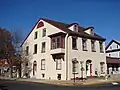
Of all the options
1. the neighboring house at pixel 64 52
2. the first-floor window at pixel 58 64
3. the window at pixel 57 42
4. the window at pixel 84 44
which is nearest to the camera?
the window at pixel 57 42

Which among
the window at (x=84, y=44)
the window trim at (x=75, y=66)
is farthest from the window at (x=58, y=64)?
the window at (x=84, y=44)

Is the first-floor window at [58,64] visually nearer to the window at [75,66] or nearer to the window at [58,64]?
the window at [58,64]

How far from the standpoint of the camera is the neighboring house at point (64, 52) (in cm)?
3155

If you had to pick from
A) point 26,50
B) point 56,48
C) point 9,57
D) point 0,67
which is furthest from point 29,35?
point 0,67

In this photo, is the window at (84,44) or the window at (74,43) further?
the window at (84,44)

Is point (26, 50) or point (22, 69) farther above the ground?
point (26, 50)

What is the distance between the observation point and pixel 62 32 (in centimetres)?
3162

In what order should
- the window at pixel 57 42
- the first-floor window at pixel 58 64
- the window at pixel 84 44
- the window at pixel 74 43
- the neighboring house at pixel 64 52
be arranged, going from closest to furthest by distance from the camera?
the window at pixel 57 42 → the neighboring house at pixel 64 52 → the first-floor window at pixel 58 64 → the window at pixel 74 43 → the window at pixel 84 44

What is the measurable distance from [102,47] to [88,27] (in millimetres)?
4475

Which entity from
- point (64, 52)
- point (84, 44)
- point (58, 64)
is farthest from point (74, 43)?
point (58, 64)

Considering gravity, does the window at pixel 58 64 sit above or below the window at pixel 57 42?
below

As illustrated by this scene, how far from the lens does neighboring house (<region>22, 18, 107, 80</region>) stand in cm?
3155

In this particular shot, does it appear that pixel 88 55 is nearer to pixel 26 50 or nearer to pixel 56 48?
pixel 56 48

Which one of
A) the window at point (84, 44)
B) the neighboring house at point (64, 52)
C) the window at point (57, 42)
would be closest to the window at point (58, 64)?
the neighboring house at point (64, 52)
